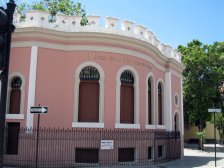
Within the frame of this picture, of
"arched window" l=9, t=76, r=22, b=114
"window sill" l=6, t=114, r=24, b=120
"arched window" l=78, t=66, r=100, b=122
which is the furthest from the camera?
"arched window" l=78, t=66, r=100, b=122

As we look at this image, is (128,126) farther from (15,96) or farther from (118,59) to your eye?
(15,96)

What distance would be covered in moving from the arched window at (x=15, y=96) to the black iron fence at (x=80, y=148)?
1.52m

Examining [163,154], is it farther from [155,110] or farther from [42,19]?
[42,19]

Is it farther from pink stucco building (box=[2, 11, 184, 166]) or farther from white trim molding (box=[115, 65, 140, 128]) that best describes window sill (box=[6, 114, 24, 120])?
white trim molding (box=[115, 65, 140, 128])

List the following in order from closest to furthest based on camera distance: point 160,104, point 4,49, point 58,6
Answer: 1. point 4,49
2. point 160,104
3. point 58,6

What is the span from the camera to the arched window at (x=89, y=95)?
15367 mm

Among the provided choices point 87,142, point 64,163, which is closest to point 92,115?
point 87,142

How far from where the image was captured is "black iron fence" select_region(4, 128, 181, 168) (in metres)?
14.0

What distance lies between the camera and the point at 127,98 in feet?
53.5

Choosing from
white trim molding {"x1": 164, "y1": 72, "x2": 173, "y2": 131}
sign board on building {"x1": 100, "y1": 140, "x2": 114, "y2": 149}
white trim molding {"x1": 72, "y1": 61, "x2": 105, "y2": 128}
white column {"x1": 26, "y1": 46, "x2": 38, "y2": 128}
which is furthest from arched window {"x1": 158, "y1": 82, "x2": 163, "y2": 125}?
white column {"x1": 26, "y1": 46, "x2": 38, "y2": 128}

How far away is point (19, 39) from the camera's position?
15.3 m

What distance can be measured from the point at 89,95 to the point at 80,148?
250 cm

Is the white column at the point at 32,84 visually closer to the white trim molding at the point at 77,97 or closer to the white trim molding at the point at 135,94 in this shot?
the white trim molding at the point at 77,97

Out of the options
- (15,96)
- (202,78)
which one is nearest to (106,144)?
(15,96)
